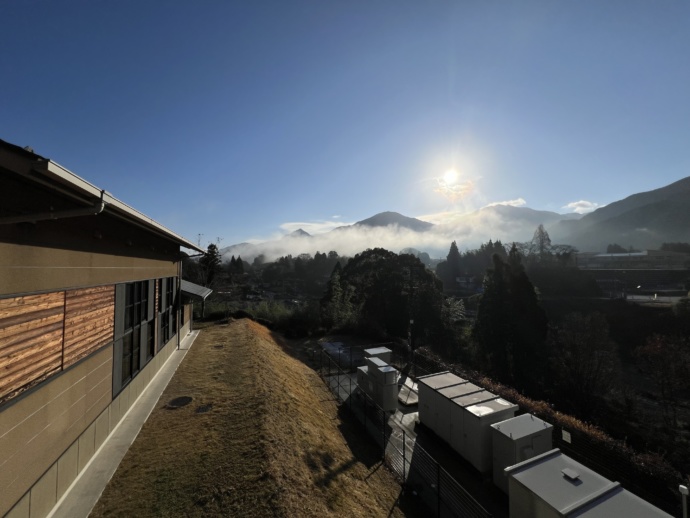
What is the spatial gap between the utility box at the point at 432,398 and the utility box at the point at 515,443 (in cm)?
216

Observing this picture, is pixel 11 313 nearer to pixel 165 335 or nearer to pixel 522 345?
pixel 165 335

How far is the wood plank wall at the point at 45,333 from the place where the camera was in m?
4.02

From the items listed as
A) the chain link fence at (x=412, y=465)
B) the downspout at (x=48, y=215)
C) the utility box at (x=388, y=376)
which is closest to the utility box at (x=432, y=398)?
the chain link fence at (x=412, y=465)

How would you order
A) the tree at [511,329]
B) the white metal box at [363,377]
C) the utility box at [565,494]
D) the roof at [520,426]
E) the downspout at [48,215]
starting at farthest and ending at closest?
the tree at [511,329] → the white metal box at [363,377] → the roof at [520,426] → the utility box at [565,494] → the downspout at [48,215]

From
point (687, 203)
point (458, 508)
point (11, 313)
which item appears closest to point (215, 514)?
point (11, 313)

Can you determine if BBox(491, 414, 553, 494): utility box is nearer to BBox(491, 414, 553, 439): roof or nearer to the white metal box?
BBox(491, 414, 553, 439): roof

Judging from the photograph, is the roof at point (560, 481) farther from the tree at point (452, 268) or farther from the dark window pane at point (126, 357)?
the tree at point (452, 268)

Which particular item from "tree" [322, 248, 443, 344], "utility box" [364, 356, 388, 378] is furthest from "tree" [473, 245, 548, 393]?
"utility box" [364, 356, 388, 378]

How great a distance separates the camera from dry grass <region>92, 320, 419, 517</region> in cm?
532

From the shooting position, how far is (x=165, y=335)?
1243 cm

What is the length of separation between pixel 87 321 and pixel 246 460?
4.10 m

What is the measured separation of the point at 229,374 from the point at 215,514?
266 inches

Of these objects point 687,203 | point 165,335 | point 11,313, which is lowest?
point 165,335

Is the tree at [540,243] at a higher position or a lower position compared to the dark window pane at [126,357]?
higher
